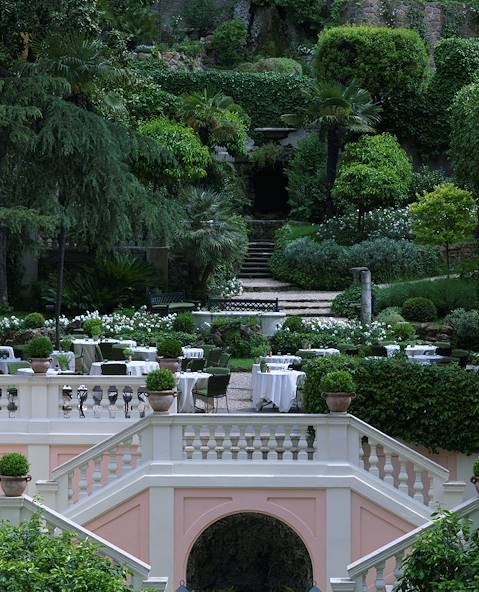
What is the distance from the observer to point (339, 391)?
1650cm

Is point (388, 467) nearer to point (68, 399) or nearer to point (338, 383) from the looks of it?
point (338, 383)

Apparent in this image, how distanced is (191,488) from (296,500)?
1107 mm

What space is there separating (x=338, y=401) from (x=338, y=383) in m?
0.19

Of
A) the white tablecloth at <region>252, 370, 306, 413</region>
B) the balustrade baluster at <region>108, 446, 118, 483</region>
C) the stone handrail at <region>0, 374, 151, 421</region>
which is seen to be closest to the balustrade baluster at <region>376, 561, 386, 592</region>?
the balustrade baluster at <region>108, 446, 118, 483</region>

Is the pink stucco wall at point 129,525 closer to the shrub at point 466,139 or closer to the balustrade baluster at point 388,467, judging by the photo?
the balustrade baluster at point 388,467

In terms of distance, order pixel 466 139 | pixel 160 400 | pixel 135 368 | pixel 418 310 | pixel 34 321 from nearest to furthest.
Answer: pixel 160 400 → pixel 135 368 → pixel 34 321 → pixel 418 310 → pixel 466 139

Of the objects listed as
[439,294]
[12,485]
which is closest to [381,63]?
[439,294]

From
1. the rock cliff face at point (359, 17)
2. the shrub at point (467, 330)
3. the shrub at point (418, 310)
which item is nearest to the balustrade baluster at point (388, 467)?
the shrub at point (467, 330)

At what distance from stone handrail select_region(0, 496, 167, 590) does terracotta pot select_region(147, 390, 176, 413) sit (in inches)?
101

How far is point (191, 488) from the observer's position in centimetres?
1662

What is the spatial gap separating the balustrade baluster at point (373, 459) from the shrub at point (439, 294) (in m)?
14.8

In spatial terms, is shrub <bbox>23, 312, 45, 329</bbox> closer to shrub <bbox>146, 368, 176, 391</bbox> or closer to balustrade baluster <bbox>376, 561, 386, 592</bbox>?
shrub <bbox>146, 368, 176, 391</bbox>

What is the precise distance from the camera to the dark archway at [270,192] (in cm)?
4344

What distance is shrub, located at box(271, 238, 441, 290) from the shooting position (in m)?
34.9
